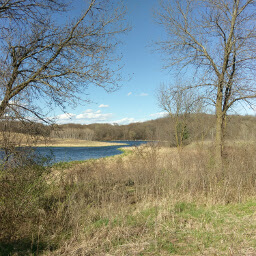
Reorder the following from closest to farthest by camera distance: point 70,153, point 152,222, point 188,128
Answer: point 152,222 < point 188,128 < point 70,153

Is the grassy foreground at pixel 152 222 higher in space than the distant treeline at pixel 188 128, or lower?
lower

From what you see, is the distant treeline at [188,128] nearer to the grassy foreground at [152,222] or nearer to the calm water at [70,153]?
the calm water at [70,153]

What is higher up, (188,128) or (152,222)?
(188,128)

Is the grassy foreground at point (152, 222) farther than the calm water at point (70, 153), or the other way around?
the calm water at point (70, 153)

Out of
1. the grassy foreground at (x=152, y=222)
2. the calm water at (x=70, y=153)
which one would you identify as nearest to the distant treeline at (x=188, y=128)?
the calm water at (x=70, y=153)

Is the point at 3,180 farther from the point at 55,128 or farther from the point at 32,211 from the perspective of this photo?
the point at 55,128

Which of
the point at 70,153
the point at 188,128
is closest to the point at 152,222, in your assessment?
the point at 188,128

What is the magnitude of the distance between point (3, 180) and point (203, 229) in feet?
13.5

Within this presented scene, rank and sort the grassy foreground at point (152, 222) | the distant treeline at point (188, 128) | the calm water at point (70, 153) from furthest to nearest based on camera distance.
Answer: the calm water at point (70, 153) → the distant treeline at point (188, 128) → the grassy foreground at point (152, 222)

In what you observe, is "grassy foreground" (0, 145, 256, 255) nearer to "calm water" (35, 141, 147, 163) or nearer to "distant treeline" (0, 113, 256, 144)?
"calm water" (35, 141, 147, 163)

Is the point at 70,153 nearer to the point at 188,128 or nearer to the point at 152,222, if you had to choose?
the point at 188,128

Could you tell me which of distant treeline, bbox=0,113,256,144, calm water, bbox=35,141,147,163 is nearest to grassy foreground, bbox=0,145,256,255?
calm water, bbox=35,141,147,163

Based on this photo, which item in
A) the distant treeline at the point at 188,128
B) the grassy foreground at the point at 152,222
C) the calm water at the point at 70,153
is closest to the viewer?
the grassy foreground at the point at 152,222

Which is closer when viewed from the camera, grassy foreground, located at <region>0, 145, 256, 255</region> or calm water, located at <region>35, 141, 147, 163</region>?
grassy foreground, located at <region>0, 145, 256, 255</region>
